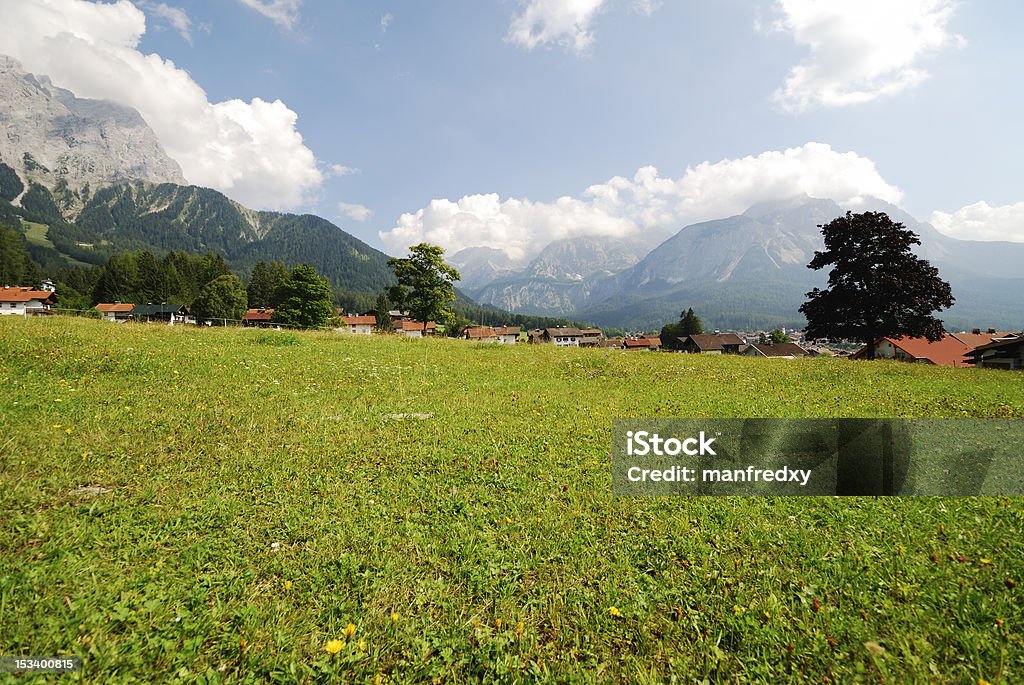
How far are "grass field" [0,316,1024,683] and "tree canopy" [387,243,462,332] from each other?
32.4 metres

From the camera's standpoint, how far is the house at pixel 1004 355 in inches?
1086

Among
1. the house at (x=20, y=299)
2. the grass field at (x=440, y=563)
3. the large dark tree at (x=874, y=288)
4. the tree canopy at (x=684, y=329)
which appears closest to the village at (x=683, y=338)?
the house at (x=20, y=299)

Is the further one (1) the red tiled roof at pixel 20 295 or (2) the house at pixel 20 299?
(1) the red tiled roof at pixel 20 295

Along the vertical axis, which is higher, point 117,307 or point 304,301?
point 304,301

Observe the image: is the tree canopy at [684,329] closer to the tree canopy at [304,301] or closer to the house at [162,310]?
the tree canopy at [304,301]

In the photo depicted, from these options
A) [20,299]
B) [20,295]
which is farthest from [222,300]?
[20,295]

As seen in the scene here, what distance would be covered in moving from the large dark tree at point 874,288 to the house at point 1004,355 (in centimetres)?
628

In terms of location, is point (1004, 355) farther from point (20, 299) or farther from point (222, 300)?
point (20, 299)

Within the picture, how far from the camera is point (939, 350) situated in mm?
40312

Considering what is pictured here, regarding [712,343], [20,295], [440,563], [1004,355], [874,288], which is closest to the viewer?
[440,563]

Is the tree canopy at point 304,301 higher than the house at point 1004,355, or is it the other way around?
the tree canopy at point 304,301

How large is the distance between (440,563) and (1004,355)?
44225 millimetres

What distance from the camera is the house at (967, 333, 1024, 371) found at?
90.5 ft

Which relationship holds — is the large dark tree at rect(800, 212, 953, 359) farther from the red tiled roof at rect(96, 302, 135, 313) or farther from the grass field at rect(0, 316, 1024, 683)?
the red tiled roof at rect(96, 302, 135, 313)
